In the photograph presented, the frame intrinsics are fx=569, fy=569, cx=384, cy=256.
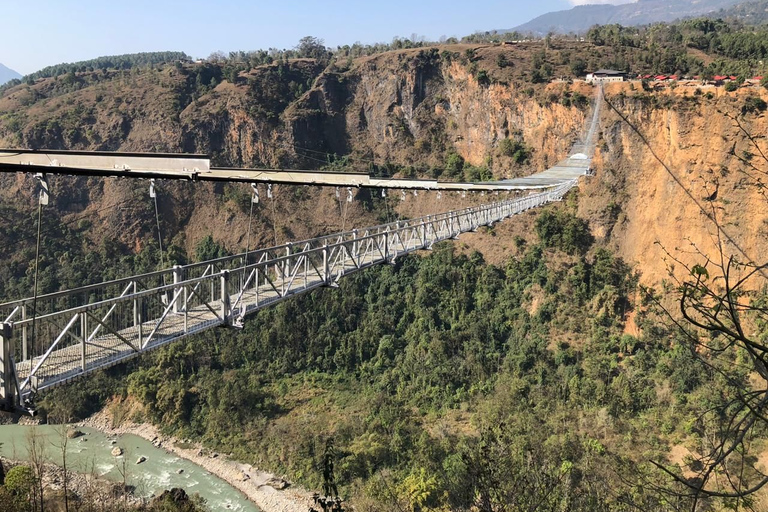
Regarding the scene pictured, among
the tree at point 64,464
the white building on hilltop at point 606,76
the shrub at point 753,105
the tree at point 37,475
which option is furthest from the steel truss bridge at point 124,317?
the white building on hilltop at point 606,76

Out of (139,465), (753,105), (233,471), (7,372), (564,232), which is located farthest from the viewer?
(564,232)

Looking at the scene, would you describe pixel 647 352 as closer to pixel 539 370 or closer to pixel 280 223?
pixel 539 370

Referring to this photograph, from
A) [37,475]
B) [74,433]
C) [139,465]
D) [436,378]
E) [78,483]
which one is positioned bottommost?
[139,465]

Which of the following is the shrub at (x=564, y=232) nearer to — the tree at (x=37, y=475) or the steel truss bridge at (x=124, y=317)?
the steel truss bridge at (x=124, y=317)

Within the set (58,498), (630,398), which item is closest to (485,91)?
(630,398)

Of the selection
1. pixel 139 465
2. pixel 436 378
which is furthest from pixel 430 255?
pixel 139 465

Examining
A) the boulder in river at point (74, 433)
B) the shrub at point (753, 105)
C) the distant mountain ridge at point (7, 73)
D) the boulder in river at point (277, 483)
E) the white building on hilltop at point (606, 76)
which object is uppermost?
the distant mountain ridge at point (7, 73)

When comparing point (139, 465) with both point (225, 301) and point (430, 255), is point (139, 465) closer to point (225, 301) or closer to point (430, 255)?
point (430, 255)

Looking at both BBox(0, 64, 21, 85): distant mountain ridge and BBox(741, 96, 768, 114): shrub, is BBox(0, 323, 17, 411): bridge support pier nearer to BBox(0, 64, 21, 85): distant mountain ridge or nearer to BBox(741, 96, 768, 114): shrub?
BBox(741, 96, 768, 114): shrub
